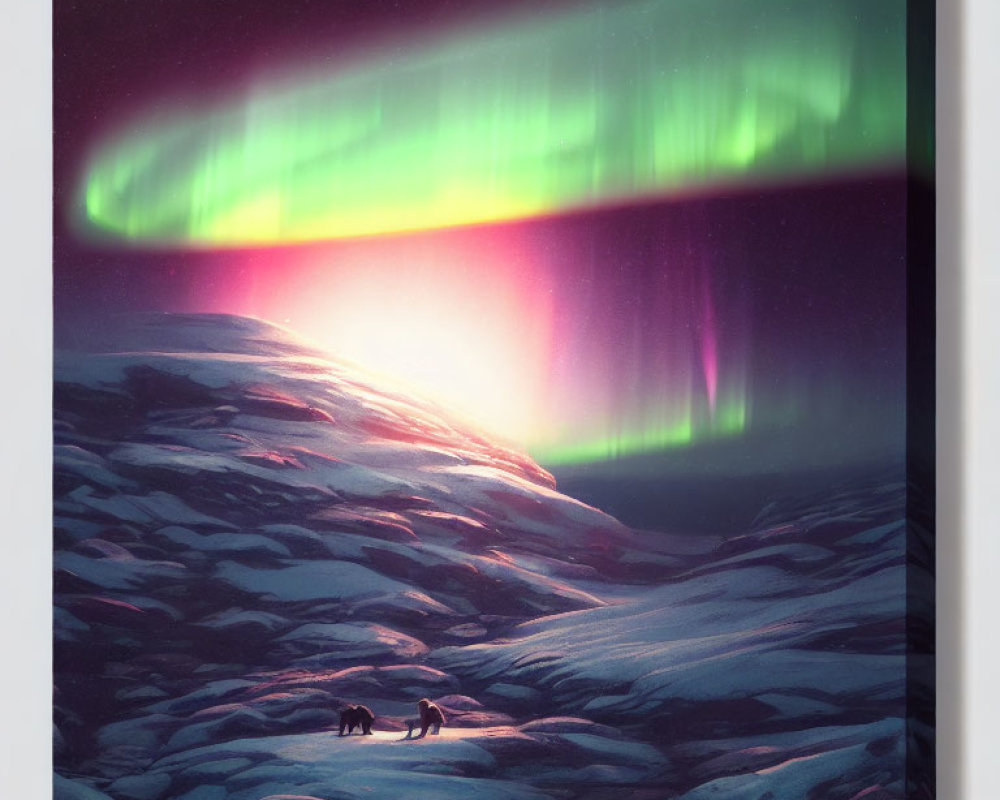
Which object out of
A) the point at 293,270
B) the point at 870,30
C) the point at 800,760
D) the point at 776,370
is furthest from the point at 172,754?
the point at 870,30

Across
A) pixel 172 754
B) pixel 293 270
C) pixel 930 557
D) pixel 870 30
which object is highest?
pixel 870 30

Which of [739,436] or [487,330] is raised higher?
[487,330]

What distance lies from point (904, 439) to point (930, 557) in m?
0.18

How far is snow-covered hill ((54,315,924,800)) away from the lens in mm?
1300

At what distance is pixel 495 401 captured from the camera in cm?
133

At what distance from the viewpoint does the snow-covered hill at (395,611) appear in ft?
4.26

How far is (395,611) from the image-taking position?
51.6 inches

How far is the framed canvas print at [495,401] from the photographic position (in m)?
1.30

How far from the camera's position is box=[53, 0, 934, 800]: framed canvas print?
1.30 metres

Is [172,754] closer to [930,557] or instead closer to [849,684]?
[849,684]

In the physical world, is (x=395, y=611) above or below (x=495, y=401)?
below

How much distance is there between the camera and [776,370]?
131 cm

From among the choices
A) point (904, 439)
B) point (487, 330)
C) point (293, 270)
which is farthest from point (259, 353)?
point (904, 439)

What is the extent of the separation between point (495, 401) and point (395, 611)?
34 centimetres
